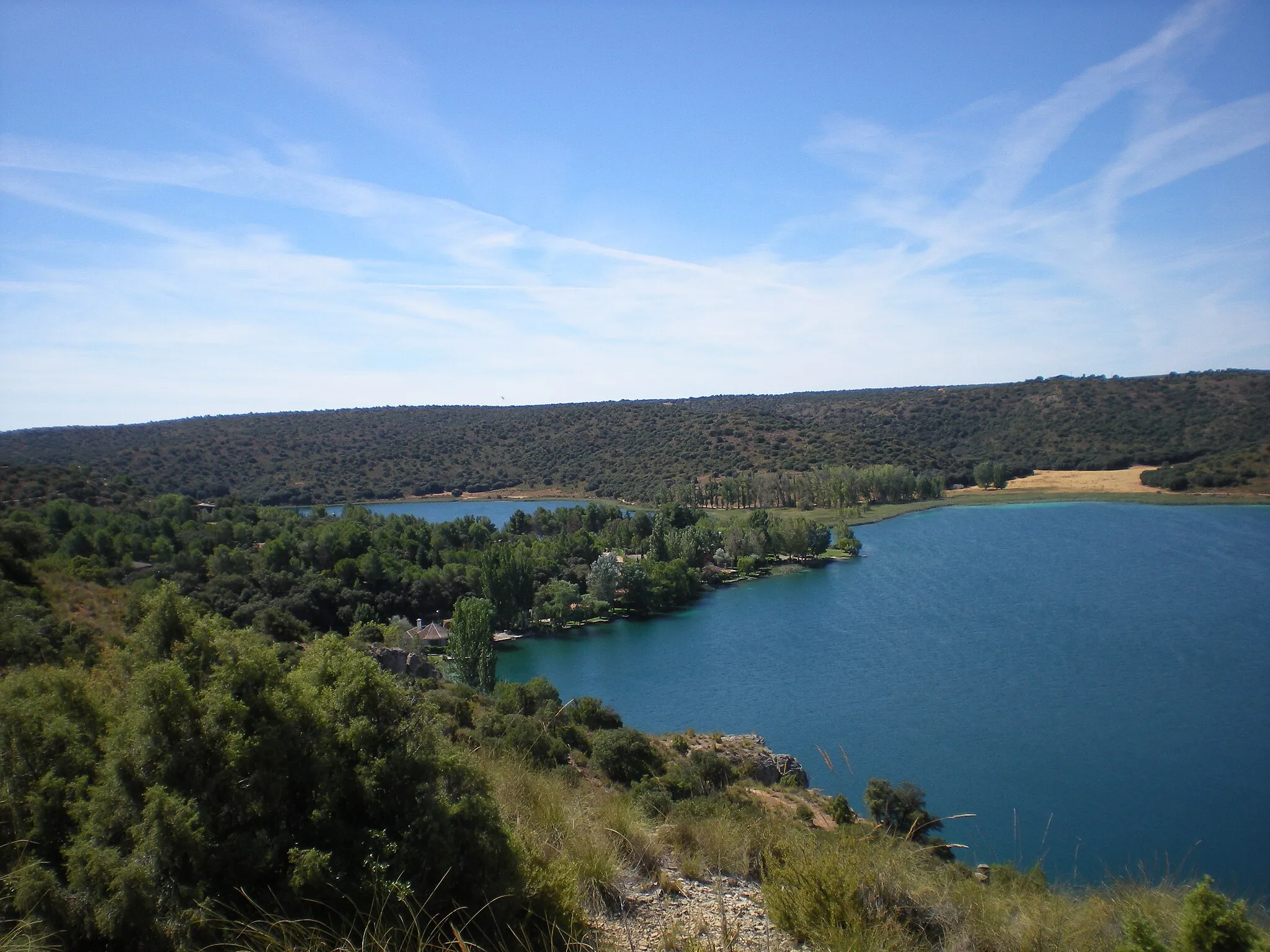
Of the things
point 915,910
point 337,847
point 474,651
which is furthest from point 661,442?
point 337,847

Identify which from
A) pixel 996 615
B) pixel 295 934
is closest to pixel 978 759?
pixel 996 615

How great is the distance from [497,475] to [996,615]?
68937 millimetres

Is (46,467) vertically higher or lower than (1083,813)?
higher

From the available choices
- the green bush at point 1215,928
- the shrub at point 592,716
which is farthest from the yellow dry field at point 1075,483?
the green bush at point 1215,928

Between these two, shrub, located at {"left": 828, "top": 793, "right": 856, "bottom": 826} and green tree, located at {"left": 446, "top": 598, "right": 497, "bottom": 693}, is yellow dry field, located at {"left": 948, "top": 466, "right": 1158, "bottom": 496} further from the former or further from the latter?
shrub, located at {"left": 828, "top": 793, "right": 856, "bottom": 826}

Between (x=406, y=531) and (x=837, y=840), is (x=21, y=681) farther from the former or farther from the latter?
(x=406, y=531)

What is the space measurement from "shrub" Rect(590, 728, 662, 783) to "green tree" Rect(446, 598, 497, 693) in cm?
1279

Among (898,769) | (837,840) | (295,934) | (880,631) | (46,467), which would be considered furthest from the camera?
(46,467)

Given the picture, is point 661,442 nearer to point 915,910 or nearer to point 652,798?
point 652,798

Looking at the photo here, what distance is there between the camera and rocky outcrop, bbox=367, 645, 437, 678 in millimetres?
23391

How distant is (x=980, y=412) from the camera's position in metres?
103

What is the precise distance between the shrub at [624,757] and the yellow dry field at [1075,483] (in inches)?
2786

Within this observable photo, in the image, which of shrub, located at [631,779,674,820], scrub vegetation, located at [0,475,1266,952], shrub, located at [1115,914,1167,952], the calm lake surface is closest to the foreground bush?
scrub vegetation, located at [0,475,1266,952]

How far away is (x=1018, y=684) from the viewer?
92.3 ft
